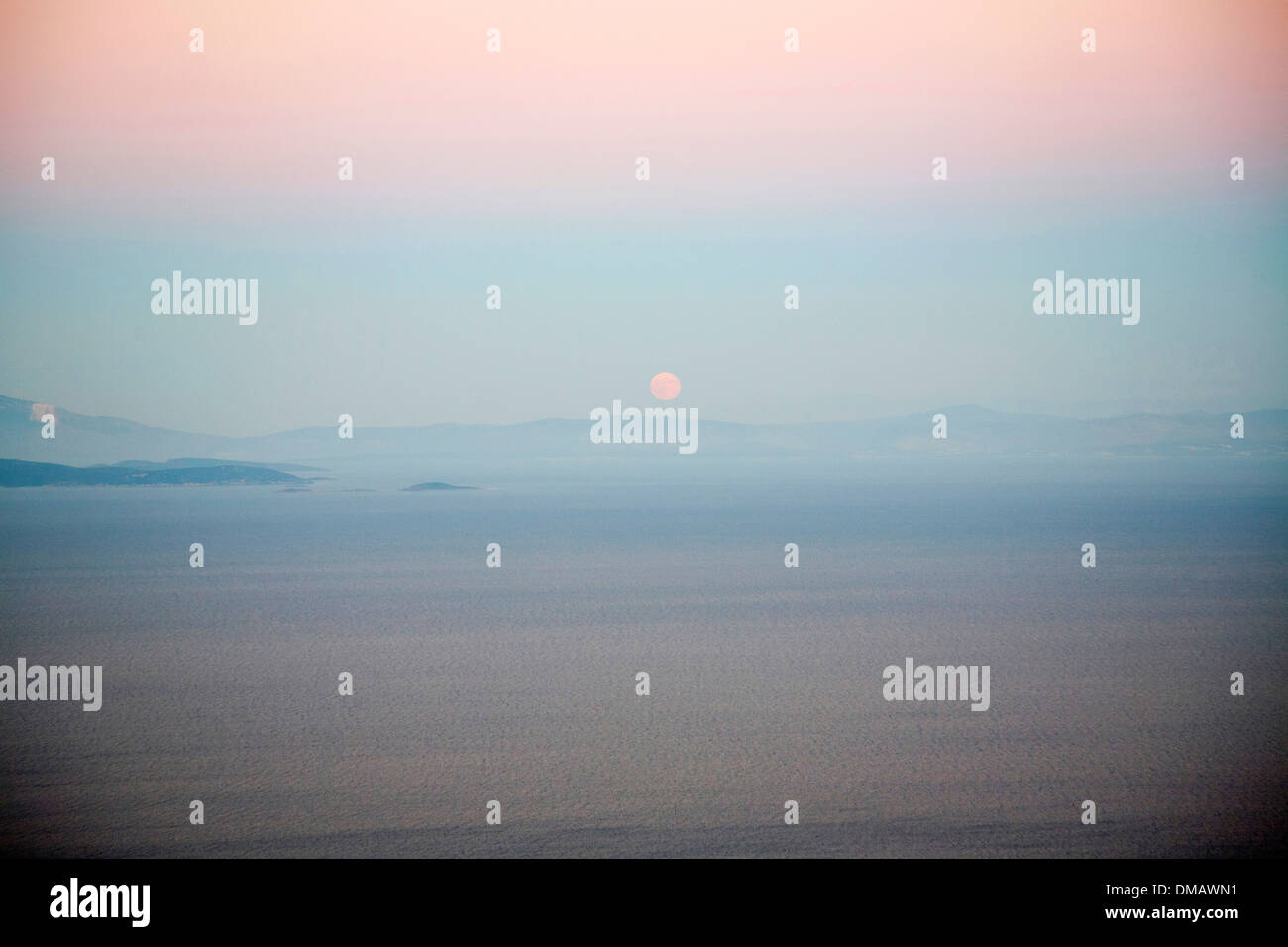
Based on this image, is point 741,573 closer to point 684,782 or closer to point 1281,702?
point 1281,702

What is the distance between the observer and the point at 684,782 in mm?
6695

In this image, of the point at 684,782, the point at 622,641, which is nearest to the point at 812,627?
the point at 622,641

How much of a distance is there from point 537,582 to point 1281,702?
894cm

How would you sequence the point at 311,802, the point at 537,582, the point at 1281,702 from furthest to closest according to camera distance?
the point at 537,582 → the point at 1281,702 → the point at 311,802

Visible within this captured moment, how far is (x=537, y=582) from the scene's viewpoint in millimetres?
15234

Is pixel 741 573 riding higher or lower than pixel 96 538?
lower

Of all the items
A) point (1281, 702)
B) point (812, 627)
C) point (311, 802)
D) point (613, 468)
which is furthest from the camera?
point (613, 468)

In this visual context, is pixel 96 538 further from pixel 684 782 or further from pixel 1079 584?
pixel 684 782

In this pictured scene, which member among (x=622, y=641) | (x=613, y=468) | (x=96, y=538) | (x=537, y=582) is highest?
(x=613, y=468)
